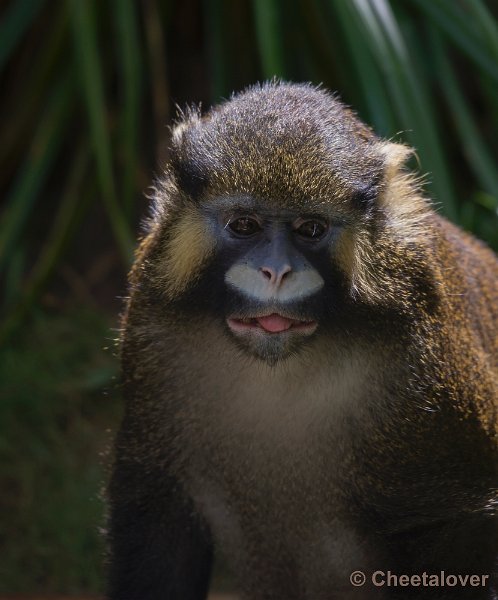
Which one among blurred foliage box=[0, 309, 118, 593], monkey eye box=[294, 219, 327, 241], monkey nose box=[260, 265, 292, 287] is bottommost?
blurred foliage box=[0, 309, 118, 593]

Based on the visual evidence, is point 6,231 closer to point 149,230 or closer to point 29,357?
point 29,357

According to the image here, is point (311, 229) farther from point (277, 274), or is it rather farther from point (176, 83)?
point (176, 83)

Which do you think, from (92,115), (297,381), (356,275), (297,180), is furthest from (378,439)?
(92,115)

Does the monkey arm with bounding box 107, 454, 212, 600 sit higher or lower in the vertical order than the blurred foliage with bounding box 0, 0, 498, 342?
lower

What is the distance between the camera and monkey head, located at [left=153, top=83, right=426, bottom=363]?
307cm

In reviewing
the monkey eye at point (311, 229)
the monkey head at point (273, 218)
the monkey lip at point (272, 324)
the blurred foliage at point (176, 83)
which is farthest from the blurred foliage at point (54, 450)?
the monkey eye at point (311, 229)

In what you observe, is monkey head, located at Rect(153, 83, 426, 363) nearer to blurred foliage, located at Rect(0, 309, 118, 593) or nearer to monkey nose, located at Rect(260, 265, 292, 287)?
monkey nose, located at Rect(260, 265, 292, 287)

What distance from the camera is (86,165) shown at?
623 cm

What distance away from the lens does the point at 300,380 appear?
136 inches

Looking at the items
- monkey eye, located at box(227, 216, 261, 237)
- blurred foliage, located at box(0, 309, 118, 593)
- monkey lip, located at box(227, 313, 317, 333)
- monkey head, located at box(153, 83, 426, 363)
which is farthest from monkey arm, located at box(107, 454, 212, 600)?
blurred foliage, located at box(0, 309, 118, 593)

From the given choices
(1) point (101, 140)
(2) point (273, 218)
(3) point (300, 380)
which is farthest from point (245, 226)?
(1) point (101, 140)

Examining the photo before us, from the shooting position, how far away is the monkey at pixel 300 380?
A: 10.5 ft

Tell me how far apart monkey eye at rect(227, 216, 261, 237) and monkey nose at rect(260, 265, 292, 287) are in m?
0.22

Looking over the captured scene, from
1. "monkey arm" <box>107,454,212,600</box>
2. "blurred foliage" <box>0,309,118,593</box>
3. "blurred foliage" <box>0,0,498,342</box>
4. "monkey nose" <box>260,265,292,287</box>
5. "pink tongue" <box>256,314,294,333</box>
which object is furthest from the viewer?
"blurred foliage" <box>0,309,118,593</box>
